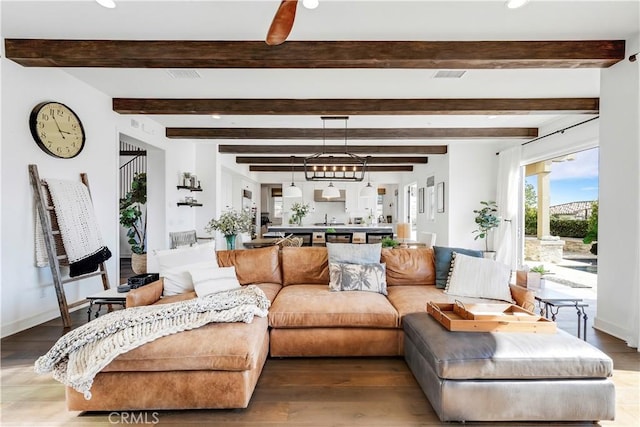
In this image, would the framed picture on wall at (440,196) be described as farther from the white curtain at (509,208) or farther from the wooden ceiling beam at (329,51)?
the wooden ceiling beam at (329,51)

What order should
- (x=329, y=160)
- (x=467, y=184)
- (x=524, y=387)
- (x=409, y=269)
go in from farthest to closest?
(x=329, y=160)
(x=467, y=184)
(x=409, y=269)
(x=524, y=387)

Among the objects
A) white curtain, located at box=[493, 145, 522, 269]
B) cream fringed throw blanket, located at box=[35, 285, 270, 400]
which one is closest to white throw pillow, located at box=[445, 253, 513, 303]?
cream fringed throw blanket, located at box=[35, 285, 270, 400]

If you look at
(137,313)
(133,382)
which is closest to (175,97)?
Result: (137,313)

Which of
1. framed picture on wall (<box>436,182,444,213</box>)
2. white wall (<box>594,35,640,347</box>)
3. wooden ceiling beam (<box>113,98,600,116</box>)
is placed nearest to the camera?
white wall (<box>594,35,640,347</box>)

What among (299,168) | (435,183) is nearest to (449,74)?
(435,183)

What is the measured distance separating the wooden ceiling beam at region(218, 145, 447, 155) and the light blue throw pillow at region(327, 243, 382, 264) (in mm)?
4483

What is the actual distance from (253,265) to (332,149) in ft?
15.6

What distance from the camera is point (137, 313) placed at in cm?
224

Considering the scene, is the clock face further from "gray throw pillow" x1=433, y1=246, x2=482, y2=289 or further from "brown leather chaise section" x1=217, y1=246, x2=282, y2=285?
"gray throw pillow" x1=433, y1=246, x2=482, y2=289

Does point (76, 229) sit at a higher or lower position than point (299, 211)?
lower

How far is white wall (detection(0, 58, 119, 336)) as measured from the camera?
3111mm

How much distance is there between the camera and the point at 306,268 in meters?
3.52

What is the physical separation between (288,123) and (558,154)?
4.63 m

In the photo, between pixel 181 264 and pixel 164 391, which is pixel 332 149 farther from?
pixel 164 391
